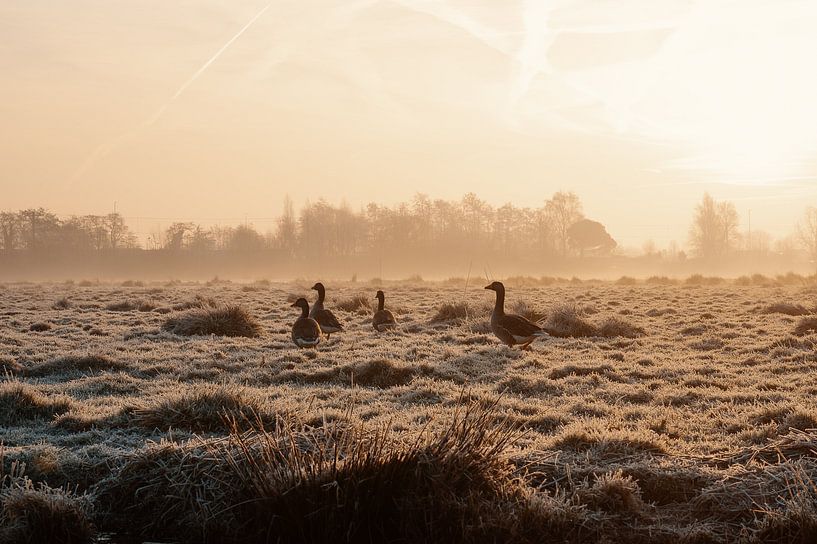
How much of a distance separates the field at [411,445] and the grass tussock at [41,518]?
0.01m

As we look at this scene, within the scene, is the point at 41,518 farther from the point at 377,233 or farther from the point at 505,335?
the point at 377,233

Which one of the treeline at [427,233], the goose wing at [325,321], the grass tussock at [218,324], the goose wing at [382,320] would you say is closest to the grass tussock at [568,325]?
the goose wing at [382,320]

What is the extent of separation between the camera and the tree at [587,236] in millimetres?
116562

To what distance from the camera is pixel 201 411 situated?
321 inches

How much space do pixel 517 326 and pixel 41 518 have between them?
1045cm

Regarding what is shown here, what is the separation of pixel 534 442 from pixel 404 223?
4250 inches

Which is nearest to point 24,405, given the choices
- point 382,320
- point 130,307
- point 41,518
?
point 41,518

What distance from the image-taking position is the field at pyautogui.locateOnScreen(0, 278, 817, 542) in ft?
18.1

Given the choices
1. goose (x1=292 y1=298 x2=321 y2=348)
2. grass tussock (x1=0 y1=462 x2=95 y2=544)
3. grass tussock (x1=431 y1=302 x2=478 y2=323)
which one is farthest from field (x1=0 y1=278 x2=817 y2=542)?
grass tussock (x1=431 y1=302 x2=478 y2=323)

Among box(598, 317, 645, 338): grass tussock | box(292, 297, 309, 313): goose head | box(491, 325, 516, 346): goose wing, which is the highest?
box(292, 297, 309, 313): goose head

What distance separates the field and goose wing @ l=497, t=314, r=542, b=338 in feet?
1.68

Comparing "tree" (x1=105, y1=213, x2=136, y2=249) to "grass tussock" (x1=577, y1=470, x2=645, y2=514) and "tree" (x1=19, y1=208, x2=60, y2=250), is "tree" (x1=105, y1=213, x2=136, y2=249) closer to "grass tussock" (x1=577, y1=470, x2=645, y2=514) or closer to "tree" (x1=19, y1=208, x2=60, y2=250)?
"tree" (x1=19, y1=208, x2=60, y2=250)

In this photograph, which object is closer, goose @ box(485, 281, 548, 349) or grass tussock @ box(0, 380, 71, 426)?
grass tussock @ box(0, 380, 71, 426)

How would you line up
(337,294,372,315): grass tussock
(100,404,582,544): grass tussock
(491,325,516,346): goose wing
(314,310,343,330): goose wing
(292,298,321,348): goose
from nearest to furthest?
(100,404,582,544): grass tussock
(491,325,516,346): goose wing
(292,298,321,348): goose
(314,310,343,330): goose wing
(337,294,372,315): grass tussock
